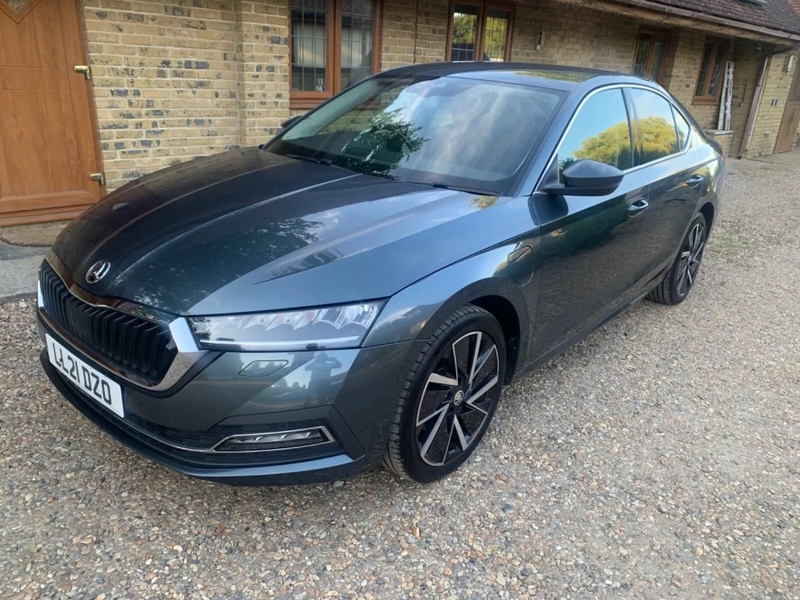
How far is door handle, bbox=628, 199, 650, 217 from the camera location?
10.9 ft

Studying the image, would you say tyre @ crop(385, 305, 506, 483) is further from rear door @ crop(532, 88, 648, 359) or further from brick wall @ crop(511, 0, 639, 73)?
brick wall @ crop(511, 0, 639, 73)

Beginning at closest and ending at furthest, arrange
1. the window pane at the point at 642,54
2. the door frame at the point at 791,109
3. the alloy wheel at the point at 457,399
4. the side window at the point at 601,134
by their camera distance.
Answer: the alloy wheel at the point at 457,399
the side window at the point at 601,134
the window pane at the point at 642,54
the door frame at the point at 791,109

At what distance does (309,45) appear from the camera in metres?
6.41

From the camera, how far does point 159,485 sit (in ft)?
7.95

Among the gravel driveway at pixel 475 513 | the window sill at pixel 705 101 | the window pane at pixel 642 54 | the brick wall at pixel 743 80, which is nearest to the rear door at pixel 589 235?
the gravel driveway at pixel 475 513

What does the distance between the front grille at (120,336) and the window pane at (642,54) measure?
37.0 feet

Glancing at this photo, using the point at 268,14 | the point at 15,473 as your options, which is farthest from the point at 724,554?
the point at 268,14

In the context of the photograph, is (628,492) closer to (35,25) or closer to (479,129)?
(479,129)

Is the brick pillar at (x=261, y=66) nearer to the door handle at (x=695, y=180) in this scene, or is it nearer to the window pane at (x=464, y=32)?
the window pane at (x=464, y=32)

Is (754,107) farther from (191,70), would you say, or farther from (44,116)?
(44,116)

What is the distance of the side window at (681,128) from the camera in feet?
13.6

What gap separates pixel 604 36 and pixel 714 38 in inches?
185

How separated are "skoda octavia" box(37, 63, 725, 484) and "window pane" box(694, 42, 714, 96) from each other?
11.6 m

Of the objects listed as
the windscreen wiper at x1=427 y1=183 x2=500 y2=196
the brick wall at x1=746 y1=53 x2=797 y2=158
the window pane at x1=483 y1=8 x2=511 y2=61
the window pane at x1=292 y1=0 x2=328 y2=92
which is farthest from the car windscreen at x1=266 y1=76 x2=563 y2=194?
the brick wall at x1=746 y1=53 x2=797 y2=158
